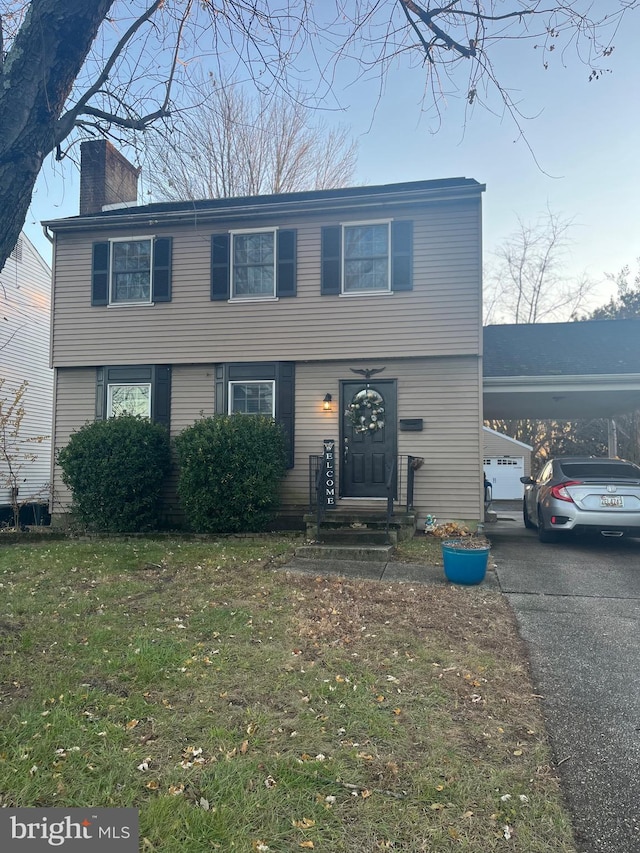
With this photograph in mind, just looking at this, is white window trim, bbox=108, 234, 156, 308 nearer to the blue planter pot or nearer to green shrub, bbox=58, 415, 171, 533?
green shrub, bbox=58, 415, 171, 533

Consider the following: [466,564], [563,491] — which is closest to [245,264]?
[563,491]

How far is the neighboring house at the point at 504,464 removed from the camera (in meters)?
23.5

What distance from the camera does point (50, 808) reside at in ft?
7.39

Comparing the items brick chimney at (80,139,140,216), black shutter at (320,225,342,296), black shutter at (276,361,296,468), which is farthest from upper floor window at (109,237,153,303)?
black shutter at (320,225,342,296)

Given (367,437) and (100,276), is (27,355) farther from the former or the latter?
(367,437)

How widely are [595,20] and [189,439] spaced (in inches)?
284

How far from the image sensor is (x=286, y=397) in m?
9.98

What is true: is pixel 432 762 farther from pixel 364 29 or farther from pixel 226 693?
pixel 364 29

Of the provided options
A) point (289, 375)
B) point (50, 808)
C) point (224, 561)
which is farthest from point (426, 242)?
point (50, 808)

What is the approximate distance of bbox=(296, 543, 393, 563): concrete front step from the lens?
713cm

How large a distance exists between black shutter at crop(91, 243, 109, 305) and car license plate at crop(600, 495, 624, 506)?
369 inches

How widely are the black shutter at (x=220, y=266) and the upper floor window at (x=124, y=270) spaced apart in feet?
3.65

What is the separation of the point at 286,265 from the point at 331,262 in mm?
840

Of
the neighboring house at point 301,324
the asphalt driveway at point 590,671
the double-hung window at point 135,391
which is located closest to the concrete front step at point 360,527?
the neighboring house at point 301,324
